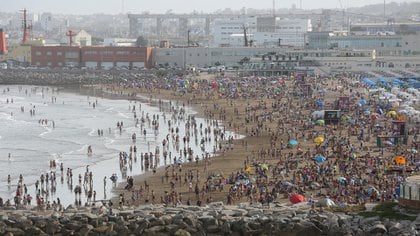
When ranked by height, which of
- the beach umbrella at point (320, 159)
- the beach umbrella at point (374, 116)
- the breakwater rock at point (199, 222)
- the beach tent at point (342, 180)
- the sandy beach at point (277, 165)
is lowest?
the sandy beach at point (277, 165)

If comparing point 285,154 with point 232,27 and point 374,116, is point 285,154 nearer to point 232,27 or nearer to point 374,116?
point 374,116

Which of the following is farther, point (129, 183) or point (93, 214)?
point (129, 183)

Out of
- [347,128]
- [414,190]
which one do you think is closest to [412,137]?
[347,128]

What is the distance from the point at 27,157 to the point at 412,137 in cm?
1501

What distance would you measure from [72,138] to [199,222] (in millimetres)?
24307

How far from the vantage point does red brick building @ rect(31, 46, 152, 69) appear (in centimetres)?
8350

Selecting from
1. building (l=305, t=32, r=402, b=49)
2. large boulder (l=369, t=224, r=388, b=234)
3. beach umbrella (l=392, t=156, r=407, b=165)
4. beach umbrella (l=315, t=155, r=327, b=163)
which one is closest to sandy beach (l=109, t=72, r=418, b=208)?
beach umbrella (l=315, t=155, r=327, b=163)

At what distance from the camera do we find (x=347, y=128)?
129 feet

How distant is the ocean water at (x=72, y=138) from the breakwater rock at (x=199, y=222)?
781 cm

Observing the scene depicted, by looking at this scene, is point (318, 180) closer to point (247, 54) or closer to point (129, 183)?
point (129, 183)

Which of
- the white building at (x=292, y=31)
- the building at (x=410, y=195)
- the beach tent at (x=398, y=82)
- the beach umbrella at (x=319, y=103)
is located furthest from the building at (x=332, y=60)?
the building at (x=410, y=195)

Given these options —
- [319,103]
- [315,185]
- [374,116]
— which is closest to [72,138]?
[374,116]

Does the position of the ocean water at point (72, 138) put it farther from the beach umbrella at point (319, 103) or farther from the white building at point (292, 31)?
the white building at point (292, 31)

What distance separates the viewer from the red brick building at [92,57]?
83.5 metres
